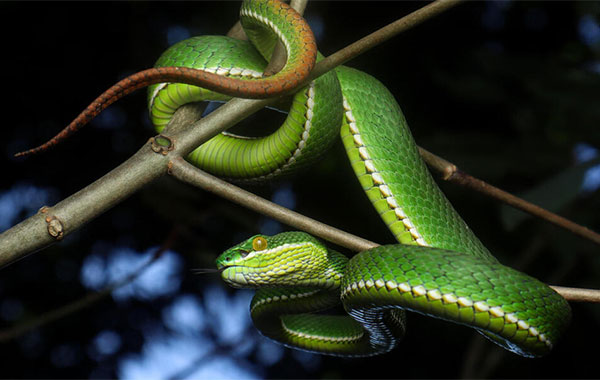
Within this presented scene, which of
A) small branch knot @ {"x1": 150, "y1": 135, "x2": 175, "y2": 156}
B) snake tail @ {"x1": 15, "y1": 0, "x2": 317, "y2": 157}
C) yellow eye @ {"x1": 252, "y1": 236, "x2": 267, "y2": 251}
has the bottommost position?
yellow eye @ {"x1": 252, "y1": 236, "x2": 267, "y2": 251}

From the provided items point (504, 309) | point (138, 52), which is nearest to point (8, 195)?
point (138, 52)

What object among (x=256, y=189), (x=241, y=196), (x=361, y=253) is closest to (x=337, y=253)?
(x=361, y=253)

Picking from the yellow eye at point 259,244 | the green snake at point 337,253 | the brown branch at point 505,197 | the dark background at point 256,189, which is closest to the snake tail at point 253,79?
the green snake at point 337,253

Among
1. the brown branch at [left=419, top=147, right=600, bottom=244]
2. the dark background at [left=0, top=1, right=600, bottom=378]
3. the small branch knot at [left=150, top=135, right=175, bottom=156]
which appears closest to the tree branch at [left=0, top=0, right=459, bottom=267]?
the small branch knot at [left=150, top=135, right=175, bottom=156]

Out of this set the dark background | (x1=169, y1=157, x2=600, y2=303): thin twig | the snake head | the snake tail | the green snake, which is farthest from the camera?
the dark background

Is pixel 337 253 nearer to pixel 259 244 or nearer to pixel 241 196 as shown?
pixel 259 244

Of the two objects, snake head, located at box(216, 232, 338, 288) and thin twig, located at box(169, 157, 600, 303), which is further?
snake head, located at box(216, 232, 338, 288)

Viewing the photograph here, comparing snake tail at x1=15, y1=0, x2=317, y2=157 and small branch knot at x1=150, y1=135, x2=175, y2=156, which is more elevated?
snake tail at x1=15, y1=0, x2=317, y2=157

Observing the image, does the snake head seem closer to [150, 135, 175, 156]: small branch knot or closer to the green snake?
the green snake
